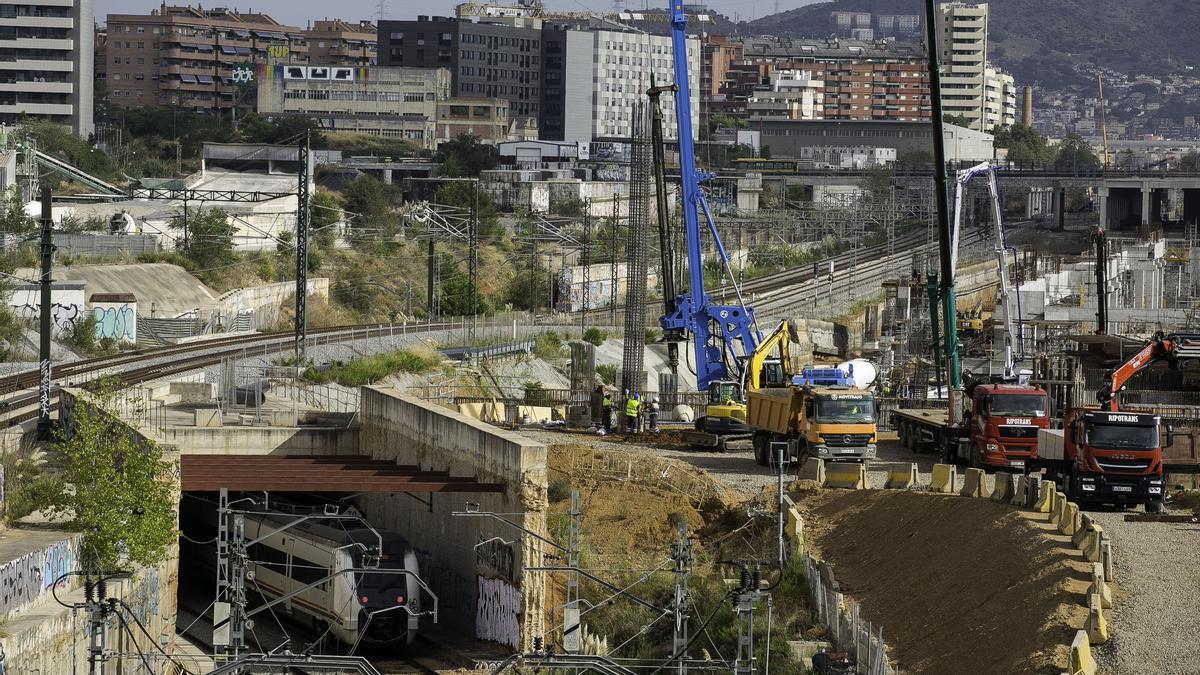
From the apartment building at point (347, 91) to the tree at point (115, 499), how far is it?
474 feet

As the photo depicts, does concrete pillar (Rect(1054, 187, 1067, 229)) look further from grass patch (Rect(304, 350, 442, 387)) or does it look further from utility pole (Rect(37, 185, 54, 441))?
utility pole (Rect(37, 185, 54, 441))

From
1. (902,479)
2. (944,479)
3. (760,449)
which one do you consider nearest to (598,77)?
(760,449)

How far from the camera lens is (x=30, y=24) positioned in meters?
138

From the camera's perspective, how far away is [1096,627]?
21891mm

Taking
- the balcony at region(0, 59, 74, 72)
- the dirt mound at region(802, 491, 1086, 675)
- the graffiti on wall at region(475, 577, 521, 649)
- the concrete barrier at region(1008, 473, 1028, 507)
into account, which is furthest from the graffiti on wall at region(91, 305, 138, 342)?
the balcony at region(0, 59, 74, 72)

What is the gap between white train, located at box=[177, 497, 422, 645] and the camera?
30.8 m

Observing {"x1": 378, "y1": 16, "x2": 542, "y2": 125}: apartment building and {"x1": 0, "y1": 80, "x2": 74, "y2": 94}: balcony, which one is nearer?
{"x1": 0, "y1": 80, "x2": 74, "y2": 94}: balcony

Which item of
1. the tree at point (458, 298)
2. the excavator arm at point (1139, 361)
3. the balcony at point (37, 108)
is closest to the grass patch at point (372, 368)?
the tree at point (458, 298)

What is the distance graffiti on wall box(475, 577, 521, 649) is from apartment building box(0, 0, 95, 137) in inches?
4488

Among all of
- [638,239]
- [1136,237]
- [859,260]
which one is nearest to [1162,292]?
[859,260]

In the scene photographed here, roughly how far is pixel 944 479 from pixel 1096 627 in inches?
563

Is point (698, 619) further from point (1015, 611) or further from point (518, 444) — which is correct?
point (1015, 611)

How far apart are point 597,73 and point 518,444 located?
16836 cm

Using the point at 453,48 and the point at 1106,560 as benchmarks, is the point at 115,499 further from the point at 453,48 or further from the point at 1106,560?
the point at 453,48
